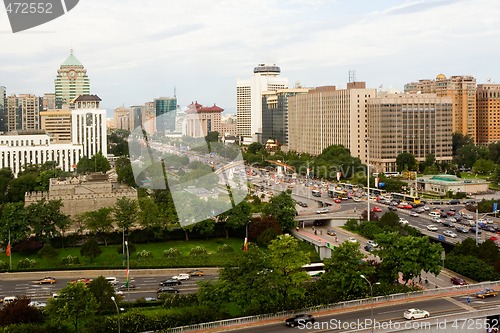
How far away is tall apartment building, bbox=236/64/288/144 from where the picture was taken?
82.9m

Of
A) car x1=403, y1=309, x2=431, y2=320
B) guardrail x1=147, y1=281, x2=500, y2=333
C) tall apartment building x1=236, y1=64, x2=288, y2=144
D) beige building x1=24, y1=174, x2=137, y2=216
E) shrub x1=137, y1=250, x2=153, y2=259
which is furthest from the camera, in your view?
tall apartment building x1=236, y1=64, x2=288, y2=144

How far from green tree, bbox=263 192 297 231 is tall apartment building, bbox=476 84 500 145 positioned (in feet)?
141

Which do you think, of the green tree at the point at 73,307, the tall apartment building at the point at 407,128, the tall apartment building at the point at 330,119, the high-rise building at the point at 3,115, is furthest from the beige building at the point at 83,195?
the high-rise building at the point at 3,115

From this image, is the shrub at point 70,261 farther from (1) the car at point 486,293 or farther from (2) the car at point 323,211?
(1) the car at point 486,293

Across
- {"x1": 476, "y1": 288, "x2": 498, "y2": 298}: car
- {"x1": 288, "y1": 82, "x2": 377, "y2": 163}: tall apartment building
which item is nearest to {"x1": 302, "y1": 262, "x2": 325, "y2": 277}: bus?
{"x1": 476, "y1": 288, "x2": 498, "y2": 298}: car

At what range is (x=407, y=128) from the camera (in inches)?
1818

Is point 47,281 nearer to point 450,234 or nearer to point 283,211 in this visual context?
point 283,211

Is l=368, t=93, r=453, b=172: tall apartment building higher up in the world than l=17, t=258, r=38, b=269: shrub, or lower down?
higher up

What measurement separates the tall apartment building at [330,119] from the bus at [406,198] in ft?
50.4

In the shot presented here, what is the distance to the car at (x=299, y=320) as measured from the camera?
1295cm

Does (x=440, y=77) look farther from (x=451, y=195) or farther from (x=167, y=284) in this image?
(x=167, y=284)

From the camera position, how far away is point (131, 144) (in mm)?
39281

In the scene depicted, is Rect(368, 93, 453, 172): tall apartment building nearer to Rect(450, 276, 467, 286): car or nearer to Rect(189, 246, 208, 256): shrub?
Rect(189, 246, 208, 256): shrub

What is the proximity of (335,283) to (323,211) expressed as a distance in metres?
12.8
